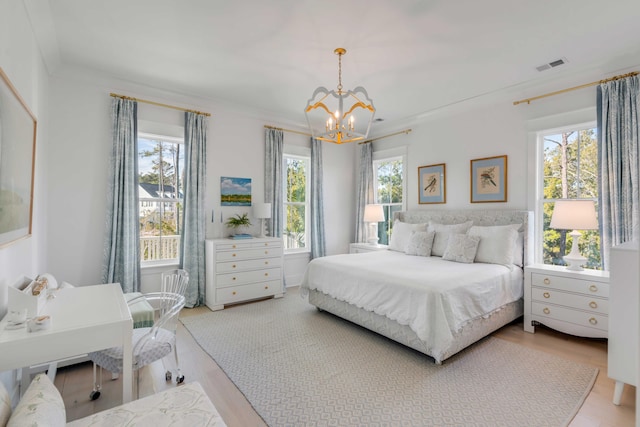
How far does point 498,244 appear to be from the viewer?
11.6ft

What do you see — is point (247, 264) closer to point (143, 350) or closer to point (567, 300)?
point (143, 350)

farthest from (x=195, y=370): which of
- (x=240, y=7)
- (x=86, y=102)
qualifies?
(x=86, y=102)

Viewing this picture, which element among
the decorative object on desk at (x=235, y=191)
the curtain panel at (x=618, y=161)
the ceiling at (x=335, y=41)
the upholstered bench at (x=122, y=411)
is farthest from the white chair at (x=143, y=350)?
the curtain panel at (x=618, y=161)

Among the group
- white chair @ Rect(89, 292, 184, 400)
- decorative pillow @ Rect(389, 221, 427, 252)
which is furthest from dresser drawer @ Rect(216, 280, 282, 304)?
decorative pillow @ Rect(389, 221, 427, 252)

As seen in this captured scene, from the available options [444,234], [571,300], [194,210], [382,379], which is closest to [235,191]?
[194,210]

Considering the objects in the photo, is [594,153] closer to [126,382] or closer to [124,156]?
[126,382]

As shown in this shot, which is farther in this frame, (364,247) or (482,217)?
(364,247)

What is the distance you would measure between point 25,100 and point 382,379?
3355 millimetres

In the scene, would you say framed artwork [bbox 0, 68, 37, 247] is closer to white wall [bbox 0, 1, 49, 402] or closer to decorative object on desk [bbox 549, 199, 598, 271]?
white wall [bbox 0, 1, 49, 402]

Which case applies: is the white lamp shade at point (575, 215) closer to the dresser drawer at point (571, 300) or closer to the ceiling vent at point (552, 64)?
the dresser drawer at point (571, 300)

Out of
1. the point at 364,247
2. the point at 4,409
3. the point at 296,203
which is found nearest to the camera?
the point at 4,409

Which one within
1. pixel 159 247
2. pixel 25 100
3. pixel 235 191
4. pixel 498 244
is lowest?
pixel 159 247

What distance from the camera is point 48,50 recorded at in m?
2.88

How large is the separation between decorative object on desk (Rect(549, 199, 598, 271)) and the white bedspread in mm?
549
